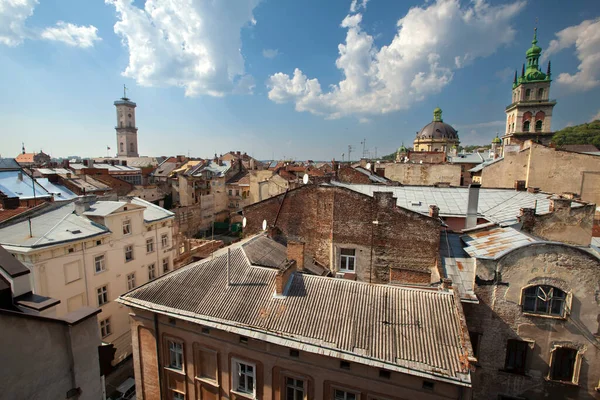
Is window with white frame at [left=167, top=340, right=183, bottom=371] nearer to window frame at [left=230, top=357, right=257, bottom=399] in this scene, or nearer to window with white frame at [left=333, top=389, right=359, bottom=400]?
window frame at [left=230, top=357, right=257, bottom=399]

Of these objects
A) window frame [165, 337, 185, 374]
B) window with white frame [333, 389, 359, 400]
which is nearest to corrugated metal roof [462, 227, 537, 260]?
window with white frame [333, 389, 359, 400]

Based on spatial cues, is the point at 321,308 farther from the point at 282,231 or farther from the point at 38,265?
the point at 38,265

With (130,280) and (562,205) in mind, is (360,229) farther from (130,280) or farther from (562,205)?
(130,280)

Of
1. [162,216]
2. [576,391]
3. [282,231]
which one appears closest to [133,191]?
[162,216]

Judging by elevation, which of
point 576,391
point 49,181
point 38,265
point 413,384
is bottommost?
point 576,391

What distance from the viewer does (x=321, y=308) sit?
34.3 ft

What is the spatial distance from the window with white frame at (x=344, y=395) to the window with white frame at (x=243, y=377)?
301 centimetres

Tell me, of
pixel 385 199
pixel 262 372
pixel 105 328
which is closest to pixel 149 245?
pixel 105 328

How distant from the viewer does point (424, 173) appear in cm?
3684

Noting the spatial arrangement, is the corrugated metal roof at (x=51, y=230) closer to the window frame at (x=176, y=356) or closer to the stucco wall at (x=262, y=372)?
the stucco wall at (x=262, y=372)

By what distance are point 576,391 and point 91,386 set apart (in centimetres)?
1523

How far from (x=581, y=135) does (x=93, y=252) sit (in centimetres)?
13163

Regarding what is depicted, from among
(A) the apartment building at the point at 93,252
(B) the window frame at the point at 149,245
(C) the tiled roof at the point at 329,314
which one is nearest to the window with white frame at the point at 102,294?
(A) the apartment building at the point at 93,252

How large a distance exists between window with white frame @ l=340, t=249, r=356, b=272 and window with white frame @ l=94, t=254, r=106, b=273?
15095mm
